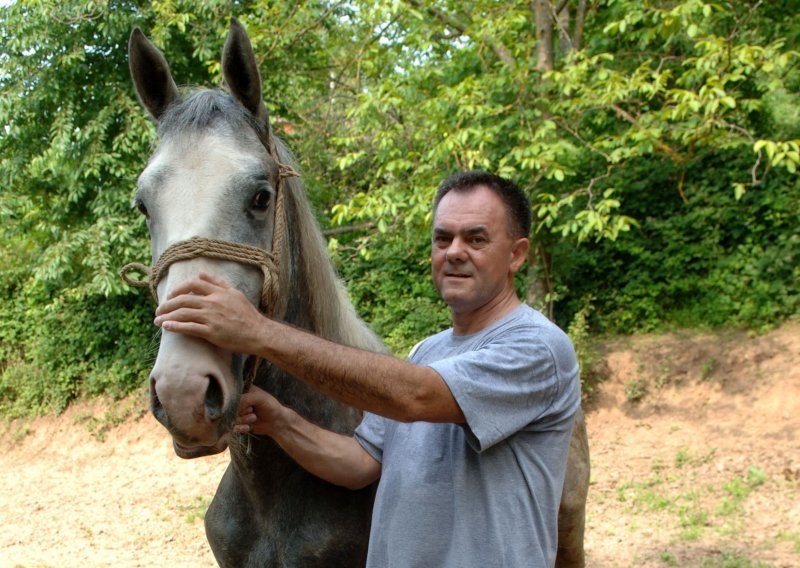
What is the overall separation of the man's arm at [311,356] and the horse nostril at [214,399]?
0.15 m

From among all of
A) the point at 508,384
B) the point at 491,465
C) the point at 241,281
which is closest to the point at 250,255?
the point at 241,281

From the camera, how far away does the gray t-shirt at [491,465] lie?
6.22 ft

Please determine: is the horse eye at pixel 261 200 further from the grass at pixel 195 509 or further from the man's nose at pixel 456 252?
the grass at pixel 195 509

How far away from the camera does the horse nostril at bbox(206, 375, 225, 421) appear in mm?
1752

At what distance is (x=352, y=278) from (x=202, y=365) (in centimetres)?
897

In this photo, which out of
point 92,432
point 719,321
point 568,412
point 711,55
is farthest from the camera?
point 92,432

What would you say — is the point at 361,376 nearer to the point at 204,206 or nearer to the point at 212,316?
the point at 212,316

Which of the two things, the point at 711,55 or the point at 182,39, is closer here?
the point at 711,55

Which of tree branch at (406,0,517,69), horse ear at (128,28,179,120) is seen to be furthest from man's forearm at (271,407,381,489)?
tree branch at (406,0,517,69)

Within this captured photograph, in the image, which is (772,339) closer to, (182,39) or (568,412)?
(568,412)

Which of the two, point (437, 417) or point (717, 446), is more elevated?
point (437, 417)

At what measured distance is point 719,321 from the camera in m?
8.37

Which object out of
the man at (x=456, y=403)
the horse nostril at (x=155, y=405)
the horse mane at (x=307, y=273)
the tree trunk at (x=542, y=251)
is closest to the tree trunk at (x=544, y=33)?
the tree trunk at (x=542, y=251)

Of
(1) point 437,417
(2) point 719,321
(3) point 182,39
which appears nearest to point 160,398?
(1) point 437,417
